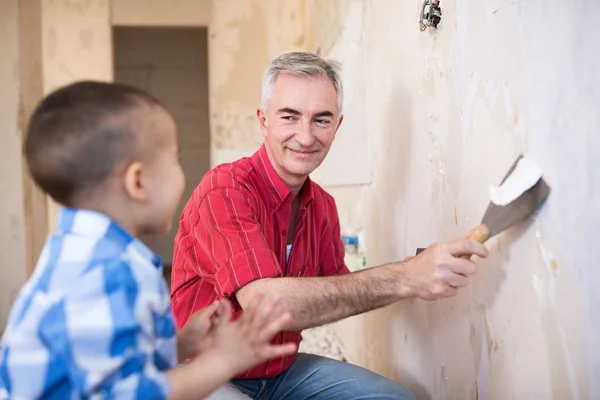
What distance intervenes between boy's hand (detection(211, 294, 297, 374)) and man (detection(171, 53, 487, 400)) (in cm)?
27

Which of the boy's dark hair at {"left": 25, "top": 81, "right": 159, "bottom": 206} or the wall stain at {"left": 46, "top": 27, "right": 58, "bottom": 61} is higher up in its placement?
the wall stain at {"left": 46, "top": 27, "right": 58, "bottom": 61}

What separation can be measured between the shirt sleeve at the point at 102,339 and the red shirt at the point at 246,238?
17.1 inches

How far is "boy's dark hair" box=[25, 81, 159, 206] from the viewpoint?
760mm

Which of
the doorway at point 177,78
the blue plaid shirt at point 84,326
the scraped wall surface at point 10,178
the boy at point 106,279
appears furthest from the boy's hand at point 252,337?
the doorway at point 177,78

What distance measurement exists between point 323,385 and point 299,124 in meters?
0.69

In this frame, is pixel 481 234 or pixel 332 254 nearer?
pixel 481 234

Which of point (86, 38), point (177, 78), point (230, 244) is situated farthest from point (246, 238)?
point (177, 78)

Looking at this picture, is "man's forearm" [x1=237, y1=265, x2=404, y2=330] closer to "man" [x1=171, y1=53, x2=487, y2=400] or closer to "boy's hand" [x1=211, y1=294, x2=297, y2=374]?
"man" [x1=171, y1=53, x2=487, y2=400]

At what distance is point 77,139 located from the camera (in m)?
0.76

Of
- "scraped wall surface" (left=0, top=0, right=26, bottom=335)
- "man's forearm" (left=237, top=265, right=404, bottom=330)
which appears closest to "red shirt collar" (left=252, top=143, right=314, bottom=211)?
"man's forearm" (left=237, top=265, right=404, bottom=330)

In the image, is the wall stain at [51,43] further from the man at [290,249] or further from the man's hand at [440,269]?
the man's hand at [440,269]

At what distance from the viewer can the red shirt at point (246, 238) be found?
117 cm

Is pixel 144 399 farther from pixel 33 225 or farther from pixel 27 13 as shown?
pixel 27 13

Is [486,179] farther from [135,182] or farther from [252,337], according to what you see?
[135,182]
